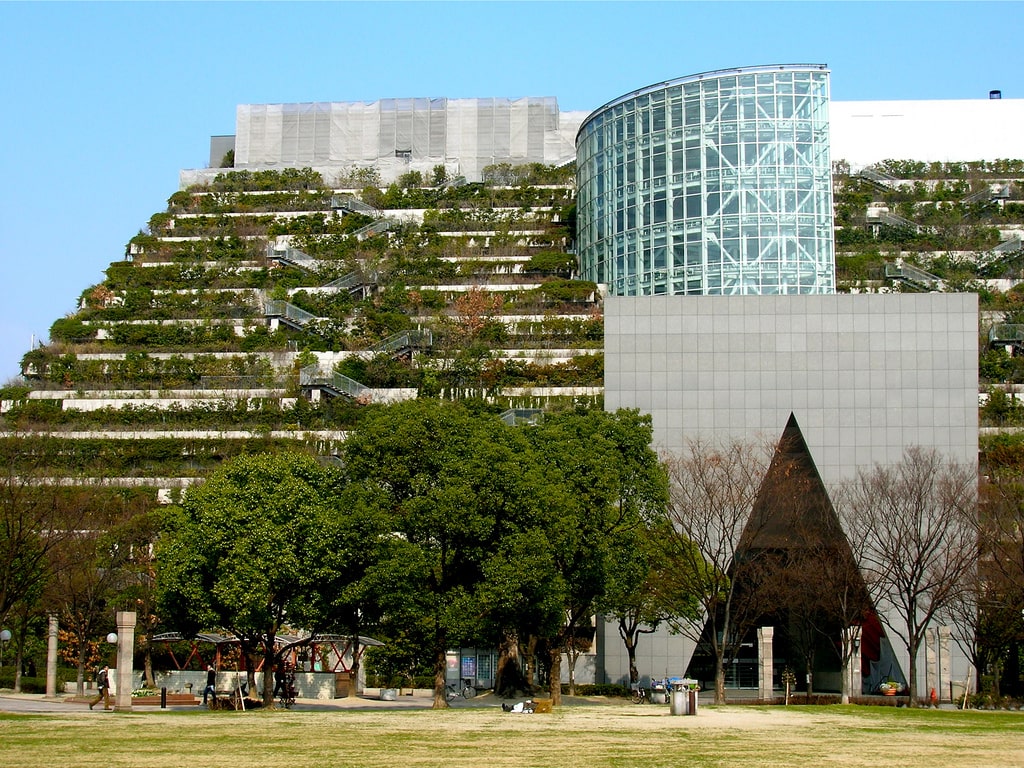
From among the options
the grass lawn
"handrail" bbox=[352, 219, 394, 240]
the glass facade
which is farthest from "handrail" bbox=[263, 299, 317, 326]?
the grass lawn

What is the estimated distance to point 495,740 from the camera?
2439 centimetres

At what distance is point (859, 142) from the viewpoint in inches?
3858

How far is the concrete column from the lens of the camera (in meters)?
49.4

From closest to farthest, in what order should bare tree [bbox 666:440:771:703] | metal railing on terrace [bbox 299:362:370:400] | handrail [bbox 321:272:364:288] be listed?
1. bare tree [bbox 666:440:771:703]
2. metal railing on terrace [bbox 299:362:370:400]
3. handrail [bbox 321:272:364:288]

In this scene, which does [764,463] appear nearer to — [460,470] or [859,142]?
[460,470]

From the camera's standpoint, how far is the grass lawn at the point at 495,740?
809 inches

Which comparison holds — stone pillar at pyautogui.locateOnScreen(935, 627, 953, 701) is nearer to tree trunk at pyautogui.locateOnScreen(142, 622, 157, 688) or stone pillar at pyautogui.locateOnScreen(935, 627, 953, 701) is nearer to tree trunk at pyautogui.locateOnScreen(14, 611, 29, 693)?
tree trunk at pyautogui.locateOnScreen(142, 622, 157, 688)

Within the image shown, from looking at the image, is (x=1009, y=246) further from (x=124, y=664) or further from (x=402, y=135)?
(x=124, y=664)

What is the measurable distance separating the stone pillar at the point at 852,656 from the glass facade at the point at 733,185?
90.4 ft

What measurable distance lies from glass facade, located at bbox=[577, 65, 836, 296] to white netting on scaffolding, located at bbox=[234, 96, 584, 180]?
26144 mm

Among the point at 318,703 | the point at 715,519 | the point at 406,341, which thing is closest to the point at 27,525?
the point at 318,703

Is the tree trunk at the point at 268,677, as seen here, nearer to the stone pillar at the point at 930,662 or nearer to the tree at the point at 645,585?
the tree at the point at 645,585

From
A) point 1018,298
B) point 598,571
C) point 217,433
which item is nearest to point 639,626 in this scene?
point 598,571

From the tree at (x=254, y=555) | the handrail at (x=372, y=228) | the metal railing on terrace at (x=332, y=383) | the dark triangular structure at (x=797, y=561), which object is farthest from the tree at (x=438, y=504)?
the handrail at (x=372, y=228)
